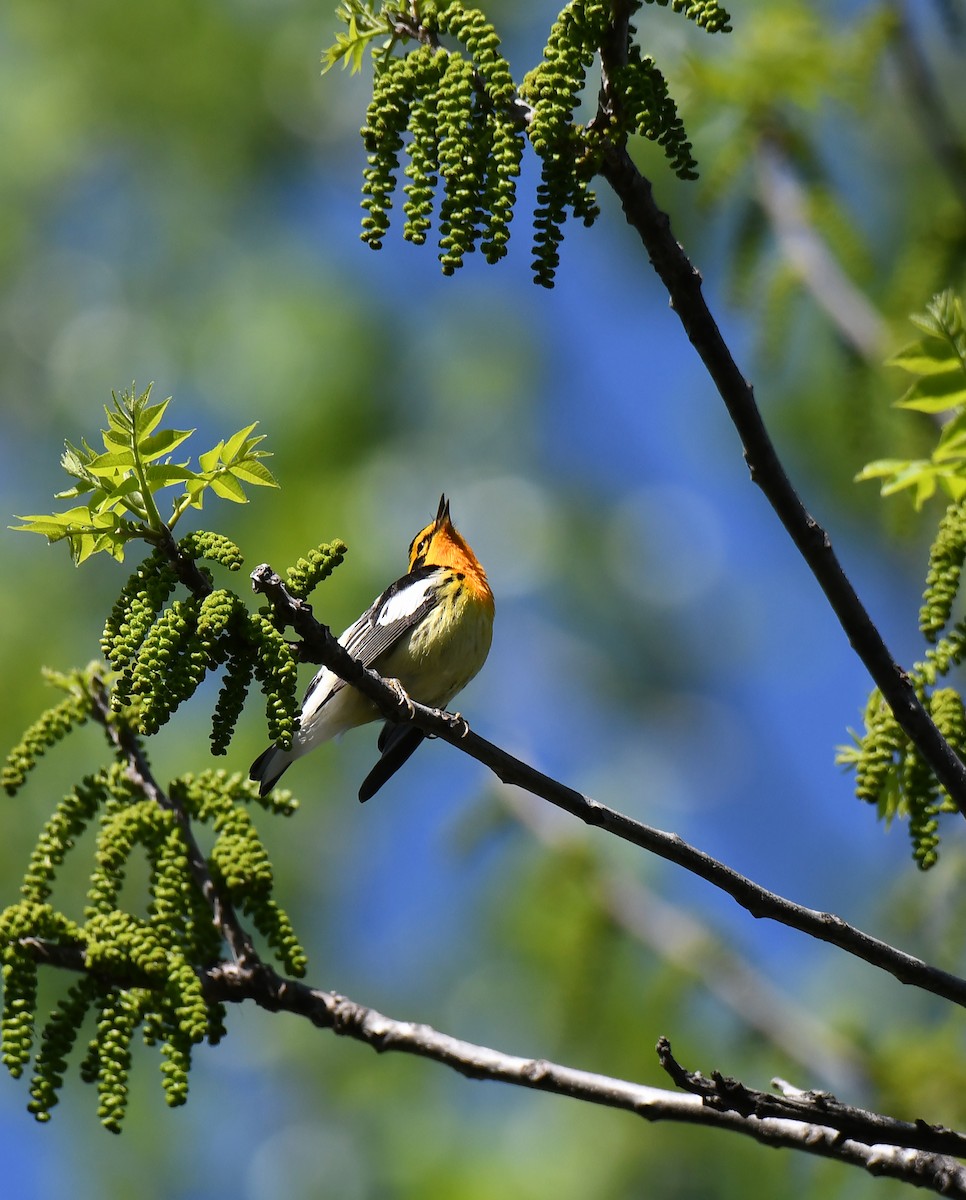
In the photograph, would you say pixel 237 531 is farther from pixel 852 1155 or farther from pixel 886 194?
pixel 852 1155

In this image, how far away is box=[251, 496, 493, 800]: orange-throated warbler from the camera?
4895mm

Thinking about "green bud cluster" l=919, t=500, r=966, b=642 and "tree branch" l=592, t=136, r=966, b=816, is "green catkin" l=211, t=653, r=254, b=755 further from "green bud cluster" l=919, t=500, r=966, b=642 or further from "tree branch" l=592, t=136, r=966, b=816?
"green bud cluster" l=919, t=500, r=966, b=642

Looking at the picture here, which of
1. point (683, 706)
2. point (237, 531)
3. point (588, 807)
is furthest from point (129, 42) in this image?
point (588, 807)

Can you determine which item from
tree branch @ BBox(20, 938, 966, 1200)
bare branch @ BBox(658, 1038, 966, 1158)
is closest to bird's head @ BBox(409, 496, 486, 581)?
tree branch @ BBox(20, 938, 966, 1200)

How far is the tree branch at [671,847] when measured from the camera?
243 cm

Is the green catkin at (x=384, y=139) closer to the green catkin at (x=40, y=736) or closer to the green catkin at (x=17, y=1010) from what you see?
the green catkin at (x=40, y=736)

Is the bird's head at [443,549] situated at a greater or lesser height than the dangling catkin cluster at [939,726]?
greater

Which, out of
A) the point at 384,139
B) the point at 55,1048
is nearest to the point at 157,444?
the point at 384,139

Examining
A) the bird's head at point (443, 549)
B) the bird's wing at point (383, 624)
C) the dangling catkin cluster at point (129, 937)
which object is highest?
the bird's head at point (443, 549)

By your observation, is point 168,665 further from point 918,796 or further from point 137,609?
point 918,796

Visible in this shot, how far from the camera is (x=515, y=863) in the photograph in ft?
25.9

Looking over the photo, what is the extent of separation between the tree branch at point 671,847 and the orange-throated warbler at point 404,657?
86.2 inches

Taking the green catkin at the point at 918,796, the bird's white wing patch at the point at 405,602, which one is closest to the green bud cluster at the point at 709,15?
the green catkin at the point at 918,796

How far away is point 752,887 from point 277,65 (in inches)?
500
